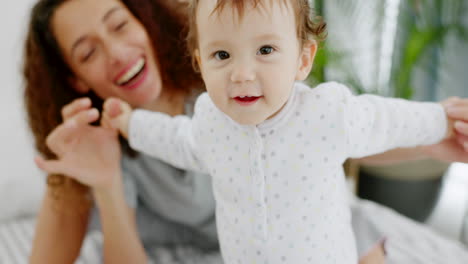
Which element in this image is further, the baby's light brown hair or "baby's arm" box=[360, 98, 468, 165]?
"baby's arm" box=[360, 98, 468, 165]

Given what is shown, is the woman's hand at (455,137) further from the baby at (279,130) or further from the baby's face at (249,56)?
the baby's face at (249,56)

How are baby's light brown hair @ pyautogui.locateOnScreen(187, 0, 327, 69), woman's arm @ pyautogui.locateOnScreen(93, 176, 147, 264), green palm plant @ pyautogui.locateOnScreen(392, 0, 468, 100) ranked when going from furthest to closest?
green palm plant @ pyautogui.locateOnScreen(392, 0, 468, 100) → woman's arm @ pyautogui.locateOnScreen(93, 176, 147, 264) → baby's light brown hair @ pyautogui.locateOnScreen(187, 0, 327, 69)

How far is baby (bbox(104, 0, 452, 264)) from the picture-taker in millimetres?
484

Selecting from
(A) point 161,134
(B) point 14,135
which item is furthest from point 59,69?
(B) point 14,135

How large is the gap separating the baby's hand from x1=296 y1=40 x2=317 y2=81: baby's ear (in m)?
0.30

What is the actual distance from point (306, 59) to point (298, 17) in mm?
66

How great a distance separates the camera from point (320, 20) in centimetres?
56

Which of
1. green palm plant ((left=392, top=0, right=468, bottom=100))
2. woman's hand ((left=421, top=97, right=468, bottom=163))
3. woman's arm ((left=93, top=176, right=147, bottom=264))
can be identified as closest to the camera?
woman's hand ((left=421, top=97, right=468, bottom=163))

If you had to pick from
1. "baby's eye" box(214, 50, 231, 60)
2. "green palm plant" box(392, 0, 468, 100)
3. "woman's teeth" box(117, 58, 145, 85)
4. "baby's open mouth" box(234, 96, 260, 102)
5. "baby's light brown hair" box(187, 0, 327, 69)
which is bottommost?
"green palm plant" box(392, 0, 468, 100)

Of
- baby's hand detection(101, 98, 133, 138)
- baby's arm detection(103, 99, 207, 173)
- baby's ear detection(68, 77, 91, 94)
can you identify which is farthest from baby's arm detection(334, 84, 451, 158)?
baby's ear detection(68, 77, 91, 94)

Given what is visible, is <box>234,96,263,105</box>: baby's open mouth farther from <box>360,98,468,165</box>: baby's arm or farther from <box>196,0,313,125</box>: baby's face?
<box>360,98,468,165</box>: baby's arm

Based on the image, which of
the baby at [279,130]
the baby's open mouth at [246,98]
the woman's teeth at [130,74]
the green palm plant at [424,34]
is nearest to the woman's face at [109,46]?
the woman's teeth at [130,74]

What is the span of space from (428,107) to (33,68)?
79 centimetres

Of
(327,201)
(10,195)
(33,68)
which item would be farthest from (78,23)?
(10,195)
